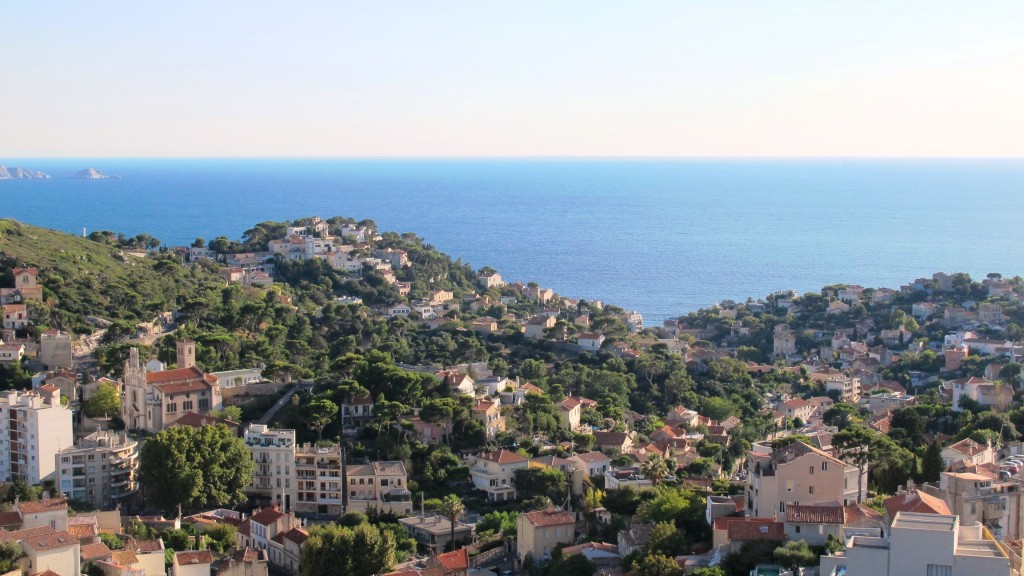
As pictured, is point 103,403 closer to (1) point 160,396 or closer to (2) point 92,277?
(1) point 160,396

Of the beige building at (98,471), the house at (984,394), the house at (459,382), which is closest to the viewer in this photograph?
the beige building at (98,471)

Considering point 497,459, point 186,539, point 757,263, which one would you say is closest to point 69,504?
point 186,539

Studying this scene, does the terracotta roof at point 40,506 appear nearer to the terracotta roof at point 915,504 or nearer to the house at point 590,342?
the terracotta roof at point 915,504

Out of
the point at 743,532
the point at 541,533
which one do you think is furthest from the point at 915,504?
the point at 541,533

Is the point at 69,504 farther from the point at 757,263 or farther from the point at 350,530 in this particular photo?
the point at 757,263

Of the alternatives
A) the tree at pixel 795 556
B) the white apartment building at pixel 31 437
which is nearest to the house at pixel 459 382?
the white apartment building at pixel 31 437
